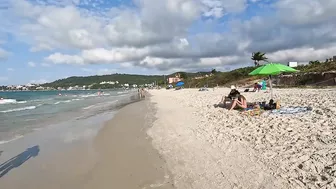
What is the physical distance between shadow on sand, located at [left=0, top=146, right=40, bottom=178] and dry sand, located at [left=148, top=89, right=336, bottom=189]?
3.57 metres

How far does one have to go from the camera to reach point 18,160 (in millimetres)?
6934

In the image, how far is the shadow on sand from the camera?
6.16 meters

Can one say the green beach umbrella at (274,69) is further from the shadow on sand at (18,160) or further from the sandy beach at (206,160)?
the shadow on sand at (18,160)

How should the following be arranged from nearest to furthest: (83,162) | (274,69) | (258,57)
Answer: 1. (83,162)
2. (274,69)
3. (258,57)

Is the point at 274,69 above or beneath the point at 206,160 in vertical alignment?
above

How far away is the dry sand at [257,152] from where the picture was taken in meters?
4.29

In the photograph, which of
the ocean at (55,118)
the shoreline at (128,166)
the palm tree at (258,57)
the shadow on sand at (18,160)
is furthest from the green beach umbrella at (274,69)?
the palm tree at (258,57)

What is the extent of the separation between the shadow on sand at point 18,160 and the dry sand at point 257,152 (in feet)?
11.7

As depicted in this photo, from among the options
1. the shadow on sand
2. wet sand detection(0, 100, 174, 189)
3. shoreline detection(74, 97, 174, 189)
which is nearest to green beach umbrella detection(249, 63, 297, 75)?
shoreline detection(74, 97, 174, 189)

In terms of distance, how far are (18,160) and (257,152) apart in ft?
20.0

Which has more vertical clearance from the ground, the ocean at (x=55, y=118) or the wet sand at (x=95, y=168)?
the wet sand at (x=95, y=168)

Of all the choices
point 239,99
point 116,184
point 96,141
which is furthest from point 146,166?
point 239,99

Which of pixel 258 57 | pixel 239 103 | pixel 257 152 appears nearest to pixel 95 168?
pixel 257 152

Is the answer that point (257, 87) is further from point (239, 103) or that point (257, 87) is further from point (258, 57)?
point (258, 57)
